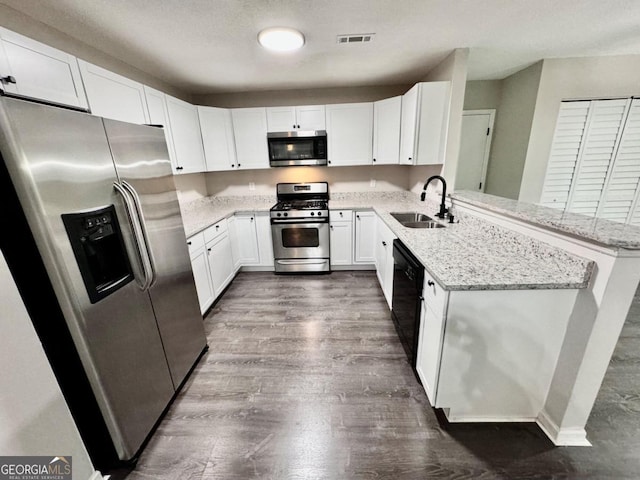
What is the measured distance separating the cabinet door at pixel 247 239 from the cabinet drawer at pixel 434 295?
8.25 ft

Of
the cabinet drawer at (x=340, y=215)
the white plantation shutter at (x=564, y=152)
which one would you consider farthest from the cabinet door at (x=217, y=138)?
the white plantation shutter at (x=564, y=152)

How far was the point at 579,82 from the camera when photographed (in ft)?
9.16

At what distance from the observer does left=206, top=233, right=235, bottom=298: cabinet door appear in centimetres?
271

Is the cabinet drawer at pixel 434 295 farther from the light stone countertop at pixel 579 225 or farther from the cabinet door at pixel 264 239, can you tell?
the cabinet door at pixel 264 239

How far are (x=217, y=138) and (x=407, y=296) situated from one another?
10.2 feet

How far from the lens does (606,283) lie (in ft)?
3.59

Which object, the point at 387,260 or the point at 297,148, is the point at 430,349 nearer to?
the point at 387,260

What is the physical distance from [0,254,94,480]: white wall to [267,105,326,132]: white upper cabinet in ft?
9.96

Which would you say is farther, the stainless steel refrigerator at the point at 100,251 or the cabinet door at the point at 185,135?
the cabinet door at the point at 185,135

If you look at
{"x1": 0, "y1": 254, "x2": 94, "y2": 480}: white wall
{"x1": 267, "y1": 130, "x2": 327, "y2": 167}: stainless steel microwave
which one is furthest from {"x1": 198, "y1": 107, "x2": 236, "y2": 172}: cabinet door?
{"x1": 0, "y1": 254, "x2": 94, "y2": 480}: white wall

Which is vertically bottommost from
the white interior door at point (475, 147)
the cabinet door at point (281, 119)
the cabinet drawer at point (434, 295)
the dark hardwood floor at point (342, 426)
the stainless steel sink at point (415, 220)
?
the dark hardwood floor at point (342, 426)

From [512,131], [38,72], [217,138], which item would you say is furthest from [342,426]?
[512,131]

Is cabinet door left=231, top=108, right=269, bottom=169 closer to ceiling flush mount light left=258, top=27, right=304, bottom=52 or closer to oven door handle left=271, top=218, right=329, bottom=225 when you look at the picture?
oven door handle left=271, top=218, right=329, bottom=225

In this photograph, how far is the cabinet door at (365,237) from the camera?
3290 mm
